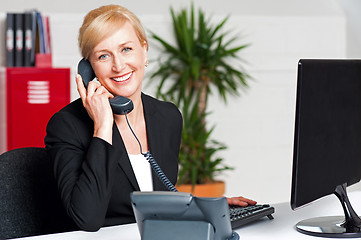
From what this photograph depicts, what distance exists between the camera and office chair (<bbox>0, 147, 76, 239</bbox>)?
1732 mm

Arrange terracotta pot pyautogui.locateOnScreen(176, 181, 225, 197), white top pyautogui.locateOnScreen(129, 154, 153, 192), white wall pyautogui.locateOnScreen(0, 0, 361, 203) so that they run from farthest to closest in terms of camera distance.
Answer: white wall pyautogui.locateOnScreen(0, 0, 361, 203), terracotta pot pyautogui.locateOnScreen(176, 181, 225, 197), white top pyautogui.locateOnScreen(129, 154, 153, 192)

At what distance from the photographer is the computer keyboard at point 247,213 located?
1580 mm

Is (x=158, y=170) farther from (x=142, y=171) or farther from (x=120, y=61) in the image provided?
(x=120, y=61)

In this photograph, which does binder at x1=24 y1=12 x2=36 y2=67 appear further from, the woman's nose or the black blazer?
the woman's nose

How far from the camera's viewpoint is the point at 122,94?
1897 millimetres

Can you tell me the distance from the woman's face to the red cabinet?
6.15ft

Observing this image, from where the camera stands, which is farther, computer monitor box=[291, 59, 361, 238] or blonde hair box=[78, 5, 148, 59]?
blonde hair box=[78, 5, 148, 59]

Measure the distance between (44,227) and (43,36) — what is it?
2162mm

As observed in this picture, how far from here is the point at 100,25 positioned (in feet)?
5.98

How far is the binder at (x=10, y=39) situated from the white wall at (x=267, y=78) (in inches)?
39.3

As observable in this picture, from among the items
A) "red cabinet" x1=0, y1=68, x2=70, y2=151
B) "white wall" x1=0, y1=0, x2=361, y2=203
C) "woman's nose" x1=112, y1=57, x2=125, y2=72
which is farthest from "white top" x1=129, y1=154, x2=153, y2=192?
"white wall" x1=0, y1=0, x2=361, y2=203


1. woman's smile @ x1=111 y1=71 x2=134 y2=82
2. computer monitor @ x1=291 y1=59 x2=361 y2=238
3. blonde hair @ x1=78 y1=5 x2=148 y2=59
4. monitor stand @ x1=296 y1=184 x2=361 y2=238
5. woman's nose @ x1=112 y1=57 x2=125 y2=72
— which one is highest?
blonde hair @ x1=78 y1=5 x2=148 y2=59

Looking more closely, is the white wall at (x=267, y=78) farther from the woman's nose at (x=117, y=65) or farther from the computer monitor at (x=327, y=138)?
the computer monitor at (x=327, y=138)

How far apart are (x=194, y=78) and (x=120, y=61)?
237 centimetres
